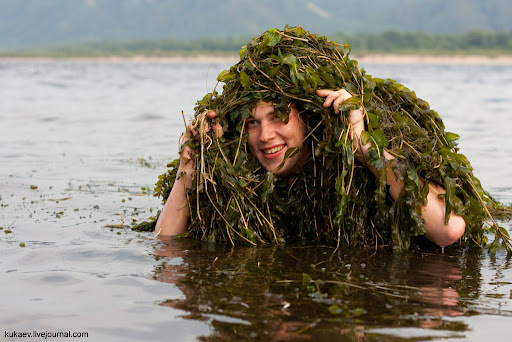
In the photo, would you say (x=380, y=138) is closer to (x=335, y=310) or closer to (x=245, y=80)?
(x=245, y=80)

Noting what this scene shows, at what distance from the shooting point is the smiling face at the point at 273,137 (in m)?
5.38

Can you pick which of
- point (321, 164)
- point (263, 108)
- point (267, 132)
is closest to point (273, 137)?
point (267, 132)

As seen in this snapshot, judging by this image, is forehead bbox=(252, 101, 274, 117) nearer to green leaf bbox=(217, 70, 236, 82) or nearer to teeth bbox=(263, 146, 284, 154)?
teeth bbox=(263, 146, 284, 154)

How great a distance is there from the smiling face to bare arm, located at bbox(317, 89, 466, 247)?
35 centimetres

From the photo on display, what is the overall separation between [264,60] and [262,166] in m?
0.85

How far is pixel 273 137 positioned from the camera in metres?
5.37

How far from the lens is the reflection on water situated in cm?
380

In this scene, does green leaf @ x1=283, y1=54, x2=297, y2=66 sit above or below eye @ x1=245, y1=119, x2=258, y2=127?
above

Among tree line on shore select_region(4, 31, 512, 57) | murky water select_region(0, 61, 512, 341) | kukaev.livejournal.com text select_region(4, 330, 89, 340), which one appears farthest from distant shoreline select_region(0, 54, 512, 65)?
kukaev.livejournal.com text select_region(4, 330, 89, 340)

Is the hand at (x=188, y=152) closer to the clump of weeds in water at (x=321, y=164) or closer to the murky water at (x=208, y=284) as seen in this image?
the clump of weeds in water at (x=321, y=164)

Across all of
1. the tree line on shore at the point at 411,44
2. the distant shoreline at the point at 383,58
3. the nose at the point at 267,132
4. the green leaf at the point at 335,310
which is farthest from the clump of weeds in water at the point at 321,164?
the tree line on shore at the point at 411,44

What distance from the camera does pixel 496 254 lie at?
18.6ft

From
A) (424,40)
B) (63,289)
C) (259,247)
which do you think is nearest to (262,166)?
(259,247)

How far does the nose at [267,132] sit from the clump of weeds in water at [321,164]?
15 centimetres
